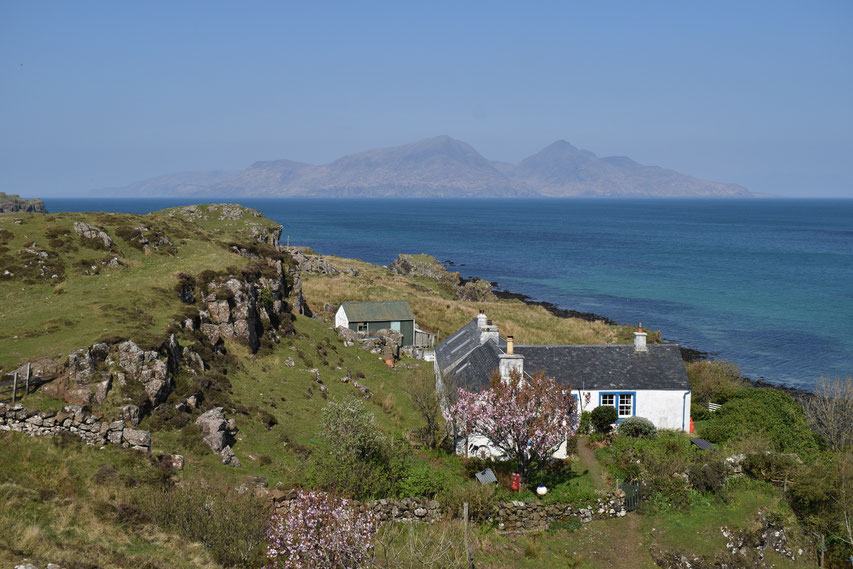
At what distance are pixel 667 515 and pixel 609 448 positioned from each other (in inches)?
260

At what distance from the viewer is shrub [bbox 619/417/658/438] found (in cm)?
3312

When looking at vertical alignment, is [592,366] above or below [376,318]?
above

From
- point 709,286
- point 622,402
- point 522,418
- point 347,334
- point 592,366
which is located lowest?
point 709,286

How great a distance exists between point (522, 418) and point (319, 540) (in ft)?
37.8

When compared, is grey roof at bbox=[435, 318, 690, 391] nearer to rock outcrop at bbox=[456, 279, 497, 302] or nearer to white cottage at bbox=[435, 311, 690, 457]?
white cottage at bbox=[435, 311, 690, 457]

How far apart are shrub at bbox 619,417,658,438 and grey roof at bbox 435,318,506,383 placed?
765 cm

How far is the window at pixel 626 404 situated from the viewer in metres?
34.8

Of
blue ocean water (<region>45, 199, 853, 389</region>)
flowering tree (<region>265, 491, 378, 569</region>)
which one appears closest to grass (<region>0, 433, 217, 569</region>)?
flowering tree (<region>265, 491, 378, 569</region>)

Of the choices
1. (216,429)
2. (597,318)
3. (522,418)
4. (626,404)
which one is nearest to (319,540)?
(522,418)

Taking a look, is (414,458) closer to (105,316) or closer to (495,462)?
(495,462)

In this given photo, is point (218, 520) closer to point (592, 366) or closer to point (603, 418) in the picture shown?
point (603, 418)

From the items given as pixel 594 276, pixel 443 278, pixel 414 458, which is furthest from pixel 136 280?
pixel 594 276

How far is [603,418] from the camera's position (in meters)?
33.5

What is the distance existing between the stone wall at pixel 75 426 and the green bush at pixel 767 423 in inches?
1130
